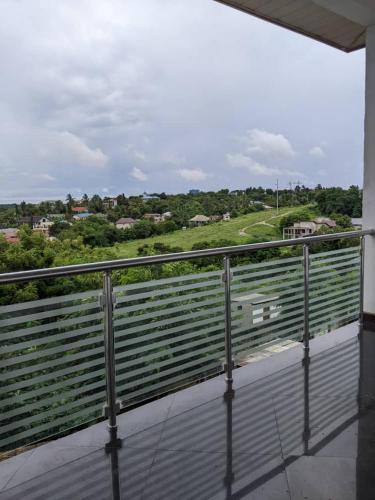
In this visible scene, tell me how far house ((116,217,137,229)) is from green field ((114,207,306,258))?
0.55m

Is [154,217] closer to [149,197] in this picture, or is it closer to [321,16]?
[149,197]

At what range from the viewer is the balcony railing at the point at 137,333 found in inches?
87.7

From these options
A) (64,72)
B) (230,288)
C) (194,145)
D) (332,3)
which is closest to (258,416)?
(230,288)

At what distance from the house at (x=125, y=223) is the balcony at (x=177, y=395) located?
576 cm

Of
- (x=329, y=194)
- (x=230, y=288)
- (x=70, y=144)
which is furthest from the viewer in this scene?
(x=70, y=144)

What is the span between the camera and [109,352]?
8.34 ft

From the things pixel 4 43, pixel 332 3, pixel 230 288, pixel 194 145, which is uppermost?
pixel 4 43

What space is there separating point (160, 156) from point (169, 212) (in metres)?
14.6

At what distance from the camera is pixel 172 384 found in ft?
9.69

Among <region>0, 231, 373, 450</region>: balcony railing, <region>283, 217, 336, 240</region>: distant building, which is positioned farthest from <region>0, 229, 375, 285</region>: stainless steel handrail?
<region>283, 217, 336, 240</region>: distant building

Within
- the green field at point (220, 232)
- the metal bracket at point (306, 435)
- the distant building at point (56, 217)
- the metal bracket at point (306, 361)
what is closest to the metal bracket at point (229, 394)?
the metal bracket at point (306, 435)

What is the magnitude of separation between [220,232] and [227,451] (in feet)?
26.9

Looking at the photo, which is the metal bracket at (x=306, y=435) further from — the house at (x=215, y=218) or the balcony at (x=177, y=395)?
the house at (x=215, y=218)

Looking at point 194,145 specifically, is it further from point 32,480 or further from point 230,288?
point 32,480
